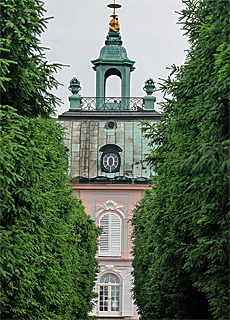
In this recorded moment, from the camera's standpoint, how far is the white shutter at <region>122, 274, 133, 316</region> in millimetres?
34938

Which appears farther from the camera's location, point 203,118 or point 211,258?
point 203,118

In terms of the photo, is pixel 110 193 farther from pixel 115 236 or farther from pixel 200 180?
pixel 200 180

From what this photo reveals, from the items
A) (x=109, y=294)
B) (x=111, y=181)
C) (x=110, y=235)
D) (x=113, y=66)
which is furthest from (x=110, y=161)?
(x=109, y=294)

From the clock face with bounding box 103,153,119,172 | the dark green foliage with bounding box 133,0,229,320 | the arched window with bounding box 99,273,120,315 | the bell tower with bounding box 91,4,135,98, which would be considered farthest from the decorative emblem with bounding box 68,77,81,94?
the dark green foliage with bounding box 133,0,229,320

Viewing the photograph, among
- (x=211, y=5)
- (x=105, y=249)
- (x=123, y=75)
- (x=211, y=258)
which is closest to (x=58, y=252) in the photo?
(x=211, y=258)

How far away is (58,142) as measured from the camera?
1714 cm

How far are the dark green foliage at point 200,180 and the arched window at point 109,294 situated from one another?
19.1 meters

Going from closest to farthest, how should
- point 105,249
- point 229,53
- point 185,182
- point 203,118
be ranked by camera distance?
point 229,53 → point 203,118 → point 185,182 → point 105,249

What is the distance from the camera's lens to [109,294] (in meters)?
35.4

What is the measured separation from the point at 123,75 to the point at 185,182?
82.5ft

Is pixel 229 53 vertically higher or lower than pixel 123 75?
lower

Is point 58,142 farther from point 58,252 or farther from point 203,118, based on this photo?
point 203,118

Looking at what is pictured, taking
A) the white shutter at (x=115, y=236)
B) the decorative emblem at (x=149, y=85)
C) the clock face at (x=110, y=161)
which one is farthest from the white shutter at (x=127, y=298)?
the decorative emblem at (x=149, y=85)

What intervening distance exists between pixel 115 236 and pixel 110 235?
28 centimetres
